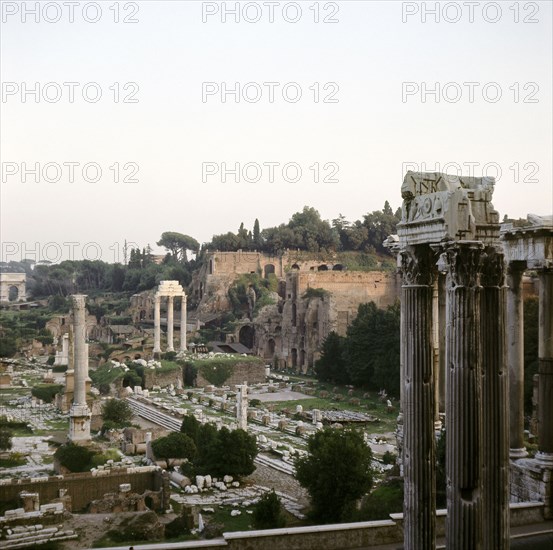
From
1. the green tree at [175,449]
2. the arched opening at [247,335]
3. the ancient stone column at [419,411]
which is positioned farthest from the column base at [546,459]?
the arched opening at [247,335]

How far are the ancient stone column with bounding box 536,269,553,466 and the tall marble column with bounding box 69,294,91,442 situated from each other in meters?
15.4

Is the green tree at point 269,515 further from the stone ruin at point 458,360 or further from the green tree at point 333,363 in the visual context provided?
the green tree at point 333,363

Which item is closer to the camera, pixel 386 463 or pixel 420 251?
pixel 420 251

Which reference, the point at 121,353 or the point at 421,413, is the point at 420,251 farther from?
the point at 121,353

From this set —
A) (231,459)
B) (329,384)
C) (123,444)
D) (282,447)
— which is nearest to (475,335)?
(231,459)

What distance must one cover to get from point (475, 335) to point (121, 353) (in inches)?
1498

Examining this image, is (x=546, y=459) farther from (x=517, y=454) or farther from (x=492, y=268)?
(x=492, y=268)

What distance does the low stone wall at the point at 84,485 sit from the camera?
1580cm

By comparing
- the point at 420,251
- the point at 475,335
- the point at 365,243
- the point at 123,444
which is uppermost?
the point at 365,243

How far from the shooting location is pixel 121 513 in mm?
14703

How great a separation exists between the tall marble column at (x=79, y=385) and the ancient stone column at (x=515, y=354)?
15.0m

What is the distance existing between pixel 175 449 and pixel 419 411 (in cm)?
1415

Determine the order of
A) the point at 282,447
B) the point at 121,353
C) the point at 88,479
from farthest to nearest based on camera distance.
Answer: the point at 121,353 < the point at 282,447 < the point at 88,479

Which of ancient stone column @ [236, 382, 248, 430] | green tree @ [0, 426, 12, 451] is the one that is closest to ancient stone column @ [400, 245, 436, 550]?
green tree @ [0, 426, 12, 451]
